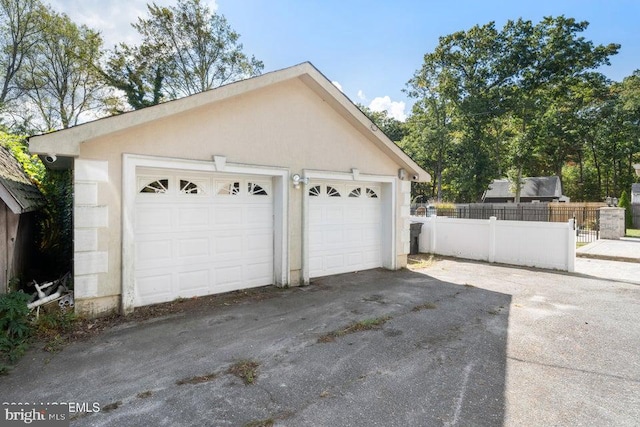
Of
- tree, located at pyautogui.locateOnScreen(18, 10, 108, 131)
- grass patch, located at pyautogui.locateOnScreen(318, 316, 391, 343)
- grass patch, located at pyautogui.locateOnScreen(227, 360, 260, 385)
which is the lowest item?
grass patch, located at pyautogui.locateOnScreen(318, 316, 391, 343)

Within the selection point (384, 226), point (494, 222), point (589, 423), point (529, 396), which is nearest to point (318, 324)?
point (529, 396)

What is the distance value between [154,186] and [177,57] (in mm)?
21734

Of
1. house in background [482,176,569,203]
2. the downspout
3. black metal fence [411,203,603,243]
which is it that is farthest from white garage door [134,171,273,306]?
house in background [482,176,569,203]

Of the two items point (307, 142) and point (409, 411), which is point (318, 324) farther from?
point (307, 142)

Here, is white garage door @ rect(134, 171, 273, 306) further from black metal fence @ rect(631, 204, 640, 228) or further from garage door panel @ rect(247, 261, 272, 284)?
black metal fence @ rect(631, 204, 640, 228)

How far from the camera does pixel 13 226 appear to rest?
505cm

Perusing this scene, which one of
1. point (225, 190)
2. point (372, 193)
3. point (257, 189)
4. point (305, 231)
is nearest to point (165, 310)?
point (225, 190)

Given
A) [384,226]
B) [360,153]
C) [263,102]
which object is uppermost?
[263,102]

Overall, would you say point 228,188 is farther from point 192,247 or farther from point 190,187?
point 192,247

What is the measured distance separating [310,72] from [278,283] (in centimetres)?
459

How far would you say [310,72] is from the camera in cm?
711

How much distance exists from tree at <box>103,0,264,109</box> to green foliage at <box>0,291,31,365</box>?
20256mm

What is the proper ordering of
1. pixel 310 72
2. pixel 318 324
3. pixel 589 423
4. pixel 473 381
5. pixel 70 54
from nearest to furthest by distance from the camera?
1. pixel 589 423
2. pixel 473 381
3. pixel 318 324
4. pixel 310 72
5. pixel 70 54

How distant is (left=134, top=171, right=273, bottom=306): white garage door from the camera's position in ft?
18.6
